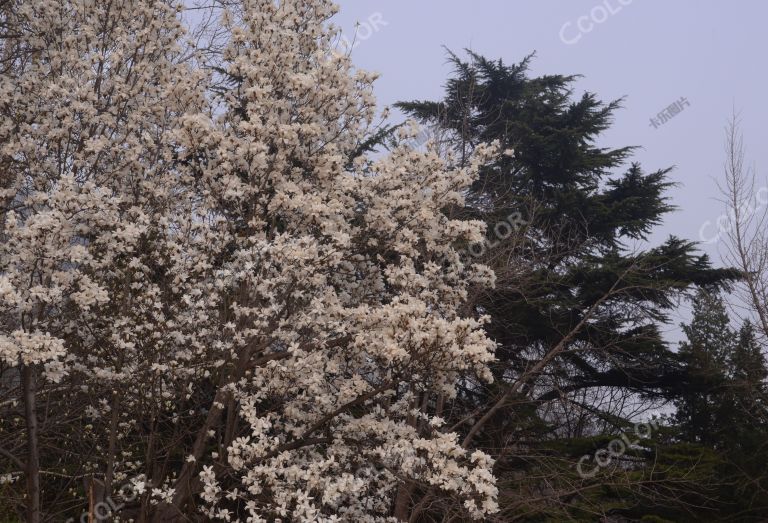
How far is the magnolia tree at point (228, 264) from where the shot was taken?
6590mm

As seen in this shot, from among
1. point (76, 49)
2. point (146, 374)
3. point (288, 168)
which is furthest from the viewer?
point (288, 168)

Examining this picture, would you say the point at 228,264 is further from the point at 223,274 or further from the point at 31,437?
the point at 31,437

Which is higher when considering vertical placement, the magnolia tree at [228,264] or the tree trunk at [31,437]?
the magnolia tree at [228,264]

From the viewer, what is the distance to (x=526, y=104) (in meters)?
18.4

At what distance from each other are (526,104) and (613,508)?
10.1 m

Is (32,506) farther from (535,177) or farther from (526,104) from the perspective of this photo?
(526,104)

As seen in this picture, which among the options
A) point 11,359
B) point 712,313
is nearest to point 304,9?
point 11,359

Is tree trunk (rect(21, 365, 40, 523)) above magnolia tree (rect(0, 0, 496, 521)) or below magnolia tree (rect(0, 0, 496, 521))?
below

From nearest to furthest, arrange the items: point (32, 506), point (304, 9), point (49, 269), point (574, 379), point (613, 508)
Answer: point (49, 269)
point (32, 506)
point (304, 9)
point (613, 508)
point (574, 379)

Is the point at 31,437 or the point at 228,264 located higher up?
the point at 228,264

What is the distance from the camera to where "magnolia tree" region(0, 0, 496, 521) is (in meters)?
6.59

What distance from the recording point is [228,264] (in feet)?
24.6

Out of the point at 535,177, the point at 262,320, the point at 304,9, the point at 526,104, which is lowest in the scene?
the point at 262,320

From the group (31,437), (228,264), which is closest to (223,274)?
(228,264)
